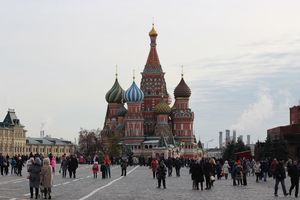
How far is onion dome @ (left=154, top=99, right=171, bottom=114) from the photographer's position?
142875 millimetres

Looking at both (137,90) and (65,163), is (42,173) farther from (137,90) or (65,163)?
(137,90)

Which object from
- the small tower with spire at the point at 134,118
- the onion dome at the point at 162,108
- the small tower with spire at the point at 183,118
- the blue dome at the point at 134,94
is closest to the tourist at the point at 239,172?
the small tower with spire at the point at 134,118

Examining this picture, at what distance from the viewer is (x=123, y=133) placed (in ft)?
486

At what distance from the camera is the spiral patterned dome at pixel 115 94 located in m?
154

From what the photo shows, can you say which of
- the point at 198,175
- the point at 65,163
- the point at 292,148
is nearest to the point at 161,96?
the point at 292,148

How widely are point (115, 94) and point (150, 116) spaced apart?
34.2 feet

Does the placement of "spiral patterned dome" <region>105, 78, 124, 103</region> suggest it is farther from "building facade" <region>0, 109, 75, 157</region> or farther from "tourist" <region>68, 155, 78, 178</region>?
"tourist" <region>68, 155, 78, 178</region>

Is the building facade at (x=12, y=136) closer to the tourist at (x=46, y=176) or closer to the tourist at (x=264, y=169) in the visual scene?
the tourist at (x=264, y=169)

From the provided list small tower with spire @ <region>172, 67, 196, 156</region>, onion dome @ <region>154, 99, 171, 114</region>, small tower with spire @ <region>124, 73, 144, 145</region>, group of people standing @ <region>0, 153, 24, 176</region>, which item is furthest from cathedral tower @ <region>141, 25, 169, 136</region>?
group of people standing @ <region>0, 153, 24, 176</region>

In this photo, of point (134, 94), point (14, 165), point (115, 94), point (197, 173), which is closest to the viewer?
point (197, 173)

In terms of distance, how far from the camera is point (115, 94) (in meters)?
154

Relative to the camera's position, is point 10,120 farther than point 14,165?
Yes

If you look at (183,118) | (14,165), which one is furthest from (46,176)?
(183,118)

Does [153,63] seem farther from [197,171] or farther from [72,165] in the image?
[197,171]
